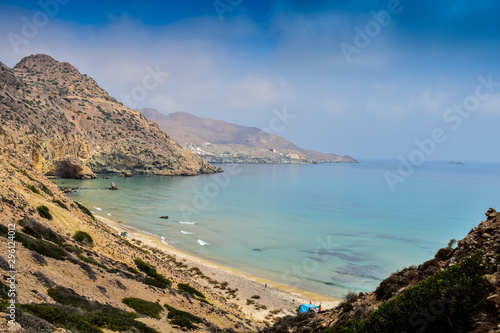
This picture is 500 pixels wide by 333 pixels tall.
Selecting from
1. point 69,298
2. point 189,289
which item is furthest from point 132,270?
point 69,298

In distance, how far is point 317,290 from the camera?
2831 cm

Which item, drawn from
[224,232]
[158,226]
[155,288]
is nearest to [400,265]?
[224,232]

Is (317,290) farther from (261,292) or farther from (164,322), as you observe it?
(164,322)

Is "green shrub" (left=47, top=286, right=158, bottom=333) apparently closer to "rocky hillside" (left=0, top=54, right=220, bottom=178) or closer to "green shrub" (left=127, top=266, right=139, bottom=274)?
"green shrub" (left=127, top=266, right=139, bottom=274)

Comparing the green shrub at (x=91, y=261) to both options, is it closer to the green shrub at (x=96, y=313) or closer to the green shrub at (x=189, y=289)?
the green shrub at (x=96, y=313)

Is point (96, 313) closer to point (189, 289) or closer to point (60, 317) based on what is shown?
point (60, 317)

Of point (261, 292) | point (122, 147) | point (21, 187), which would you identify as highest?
point (122, 147)

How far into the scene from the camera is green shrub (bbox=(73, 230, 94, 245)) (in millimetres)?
18531

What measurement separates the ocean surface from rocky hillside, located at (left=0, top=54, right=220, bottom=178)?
15943 millimetres

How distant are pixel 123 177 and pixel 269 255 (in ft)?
284

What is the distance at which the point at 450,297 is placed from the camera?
7.04 meters

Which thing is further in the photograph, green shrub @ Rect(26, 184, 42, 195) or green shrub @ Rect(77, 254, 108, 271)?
green shrub @ Rect(26, 184, 42, 195)

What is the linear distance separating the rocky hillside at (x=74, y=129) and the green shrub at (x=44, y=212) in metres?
52.7

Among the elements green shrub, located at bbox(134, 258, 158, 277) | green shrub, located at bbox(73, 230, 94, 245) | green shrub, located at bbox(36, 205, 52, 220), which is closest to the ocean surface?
green shrub, located at bbox(134, 258, 158, 277)
